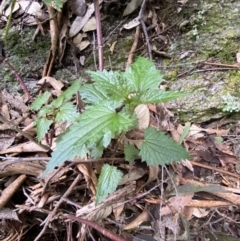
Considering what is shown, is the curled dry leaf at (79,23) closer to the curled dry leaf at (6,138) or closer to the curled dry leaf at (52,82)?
the curled dry leaf at (52,82)

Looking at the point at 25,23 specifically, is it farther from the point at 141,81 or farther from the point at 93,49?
the point at 141,81

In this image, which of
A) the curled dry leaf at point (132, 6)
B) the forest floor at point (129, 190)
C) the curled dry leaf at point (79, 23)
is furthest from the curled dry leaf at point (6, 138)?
the curled dry leaf at point (132, 6)

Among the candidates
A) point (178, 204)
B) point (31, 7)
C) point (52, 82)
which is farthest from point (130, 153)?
point (31, 7)

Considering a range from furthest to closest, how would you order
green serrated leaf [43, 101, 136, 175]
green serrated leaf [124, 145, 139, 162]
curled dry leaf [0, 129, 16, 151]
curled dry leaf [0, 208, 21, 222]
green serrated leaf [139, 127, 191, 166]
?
1. curled dry leaf [0, 129, 16, 151]
2. curled dry leaf [0, 208, 21, 222]
3. green serrated leaf [124, 145, 139, 162]
4. green serrated leaf [139, 127, 191, 166]
5. green serrated leaf [43, 101, 136, 175]

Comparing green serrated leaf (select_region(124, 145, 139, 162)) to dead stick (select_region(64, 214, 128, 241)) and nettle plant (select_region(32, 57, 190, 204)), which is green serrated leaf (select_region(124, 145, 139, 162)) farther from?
dead stick (select_region(64, 214, 128, 241))

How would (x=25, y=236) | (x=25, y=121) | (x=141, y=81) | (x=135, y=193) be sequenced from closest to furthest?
(x=141, y=81) < (x=135, y=193) < (x=25, y=236) < (x=25, y=121)

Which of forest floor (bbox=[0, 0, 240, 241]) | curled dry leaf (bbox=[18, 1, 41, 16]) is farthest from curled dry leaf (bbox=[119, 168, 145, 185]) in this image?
curled dry leaf (bbox=[18, 1, 41, 16])

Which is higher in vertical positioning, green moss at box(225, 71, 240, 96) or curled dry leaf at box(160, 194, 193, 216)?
green moss at box(225, 71, 240, 96)

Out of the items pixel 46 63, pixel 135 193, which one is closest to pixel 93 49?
pixel 46 63
